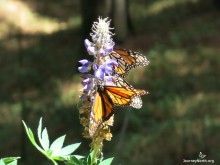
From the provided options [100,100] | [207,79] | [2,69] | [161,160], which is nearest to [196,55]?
[207,79]

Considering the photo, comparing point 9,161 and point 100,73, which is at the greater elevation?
point 100,73

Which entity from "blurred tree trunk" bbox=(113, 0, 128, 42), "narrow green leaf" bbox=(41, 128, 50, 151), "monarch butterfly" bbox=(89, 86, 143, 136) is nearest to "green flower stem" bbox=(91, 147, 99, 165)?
"monarch butterfly" bbox=(89, 86, 143, 136)

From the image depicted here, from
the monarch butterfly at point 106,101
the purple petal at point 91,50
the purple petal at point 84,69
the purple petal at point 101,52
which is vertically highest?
the purple petal at point 91,50

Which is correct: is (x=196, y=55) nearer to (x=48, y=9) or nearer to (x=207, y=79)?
(x=207, y=79)

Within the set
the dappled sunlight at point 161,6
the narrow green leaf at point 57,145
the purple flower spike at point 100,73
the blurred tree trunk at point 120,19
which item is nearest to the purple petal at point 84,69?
the purple flower spike at point 100,73

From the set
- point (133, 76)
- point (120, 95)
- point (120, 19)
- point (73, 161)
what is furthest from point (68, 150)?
Result: point (120, 19)

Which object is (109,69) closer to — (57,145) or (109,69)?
(109,69)

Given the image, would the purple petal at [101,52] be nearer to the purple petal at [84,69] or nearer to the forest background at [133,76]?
the purple petal at [84,69]
